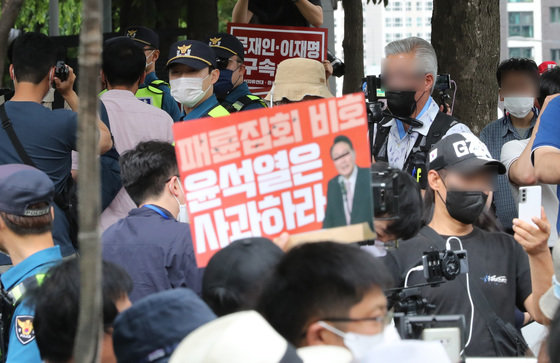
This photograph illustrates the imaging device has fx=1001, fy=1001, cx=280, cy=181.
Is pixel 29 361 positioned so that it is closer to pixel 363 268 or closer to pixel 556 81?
pixel 363 268

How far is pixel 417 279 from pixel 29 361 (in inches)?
66.5

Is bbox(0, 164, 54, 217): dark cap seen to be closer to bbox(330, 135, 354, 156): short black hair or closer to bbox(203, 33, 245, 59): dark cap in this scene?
bbox(330, 135, 354, 156): short black hair

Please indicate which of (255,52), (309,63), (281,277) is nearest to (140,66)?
(309,63)

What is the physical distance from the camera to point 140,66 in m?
6.59

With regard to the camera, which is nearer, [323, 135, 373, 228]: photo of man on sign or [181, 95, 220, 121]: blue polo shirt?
[323, 135, 373, 228]: photo of man on sign

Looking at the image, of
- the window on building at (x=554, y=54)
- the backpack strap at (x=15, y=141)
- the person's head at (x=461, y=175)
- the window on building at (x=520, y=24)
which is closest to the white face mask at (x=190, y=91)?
the backpack strap at (x=15, y=141)

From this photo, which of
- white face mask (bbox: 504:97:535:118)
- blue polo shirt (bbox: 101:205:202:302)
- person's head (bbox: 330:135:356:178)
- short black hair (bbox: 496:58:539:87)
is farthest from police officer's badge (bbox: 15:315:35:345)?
short black hair (bbox: 496:58:539:87)

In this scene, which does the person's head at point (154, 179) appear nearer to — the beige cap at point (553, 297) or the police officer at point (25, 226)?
the police officer at point (25, 226)

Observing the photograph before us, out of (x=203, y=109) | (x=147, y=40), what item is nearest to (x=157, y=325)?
(x=203, y=109)

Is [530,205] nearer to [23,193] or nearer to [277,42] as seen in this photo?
[23,193]

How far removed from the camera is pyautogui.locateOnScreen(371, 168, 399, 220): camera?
403cm

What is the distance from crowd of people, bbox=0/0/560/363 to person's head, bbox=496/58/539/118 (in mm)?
15

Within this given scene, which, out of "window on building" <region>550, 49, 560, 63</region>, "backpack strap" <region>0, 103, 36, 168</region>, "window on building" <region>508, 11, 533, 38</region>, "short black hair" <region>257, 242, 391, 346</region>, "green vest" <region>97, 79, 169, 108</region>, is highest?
"window on building" <region>508, 11, 533, 38</region>

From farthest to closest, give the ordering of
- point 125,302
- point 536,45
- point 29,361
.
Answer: point 536,45 → point 29,361 → point 125,302
